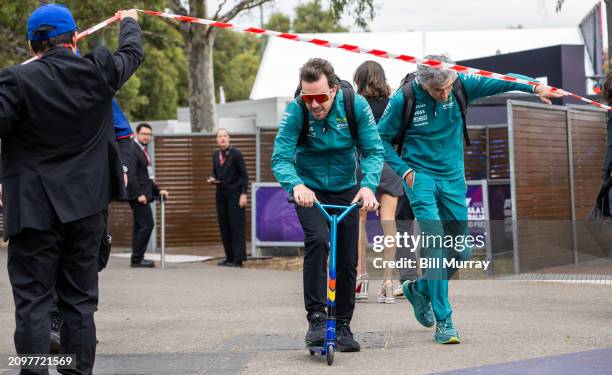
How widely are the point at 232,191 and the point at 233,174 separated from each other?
0.80 feet

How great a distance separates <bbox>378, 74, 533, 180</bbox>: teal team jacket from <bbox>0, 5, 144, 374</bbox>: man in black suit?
Answer: 2486mm

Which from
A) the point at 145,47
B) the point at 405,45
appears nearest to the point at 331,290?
the point at 405,45

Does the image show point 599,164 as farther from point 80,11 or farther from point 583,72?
point 80,11

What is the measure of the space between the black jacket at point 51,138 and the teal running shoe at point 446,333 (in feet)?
8.96

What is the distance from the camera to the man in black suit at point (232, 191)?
1479 centimetres

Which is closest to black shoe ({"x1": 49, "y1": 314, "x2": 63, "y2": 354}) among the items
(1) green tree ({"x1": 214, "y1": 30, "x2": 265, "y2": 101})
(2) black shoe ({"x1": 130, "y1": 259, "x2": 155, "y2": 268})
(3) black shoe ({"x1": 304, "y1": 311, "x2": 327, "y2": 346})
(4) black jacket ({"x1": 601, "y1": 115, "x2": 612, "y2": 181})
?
(3) black shoe ({"x1": 304, "y1": 311, "x2": 327, "y2": 346})

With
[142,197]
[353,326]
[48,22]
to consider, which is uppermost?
[48,22]

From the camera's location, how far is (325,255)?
264 inches

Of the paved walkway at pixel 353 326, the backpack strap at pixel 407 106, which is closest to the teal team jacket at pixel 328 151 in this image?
the backpack strap at pixel 407 106

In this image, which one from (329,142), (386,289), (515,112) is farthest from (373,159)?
(515,112)

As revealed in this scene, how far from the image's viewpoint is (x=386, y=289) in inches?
375

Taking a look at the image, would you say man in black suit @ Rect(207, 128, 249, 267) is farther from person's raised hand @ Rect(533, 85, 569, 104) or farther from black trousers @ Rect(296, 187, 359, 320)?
person's raised hand @ Rect(533, 85, 569, 104)

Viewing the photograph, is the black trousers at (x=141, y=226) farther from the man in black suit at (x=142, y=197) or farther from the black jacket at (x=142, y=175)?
the black jacket at (x=142, y=175)

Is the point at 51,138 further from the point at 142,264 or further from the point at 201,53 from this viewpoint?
the point at 201,53
